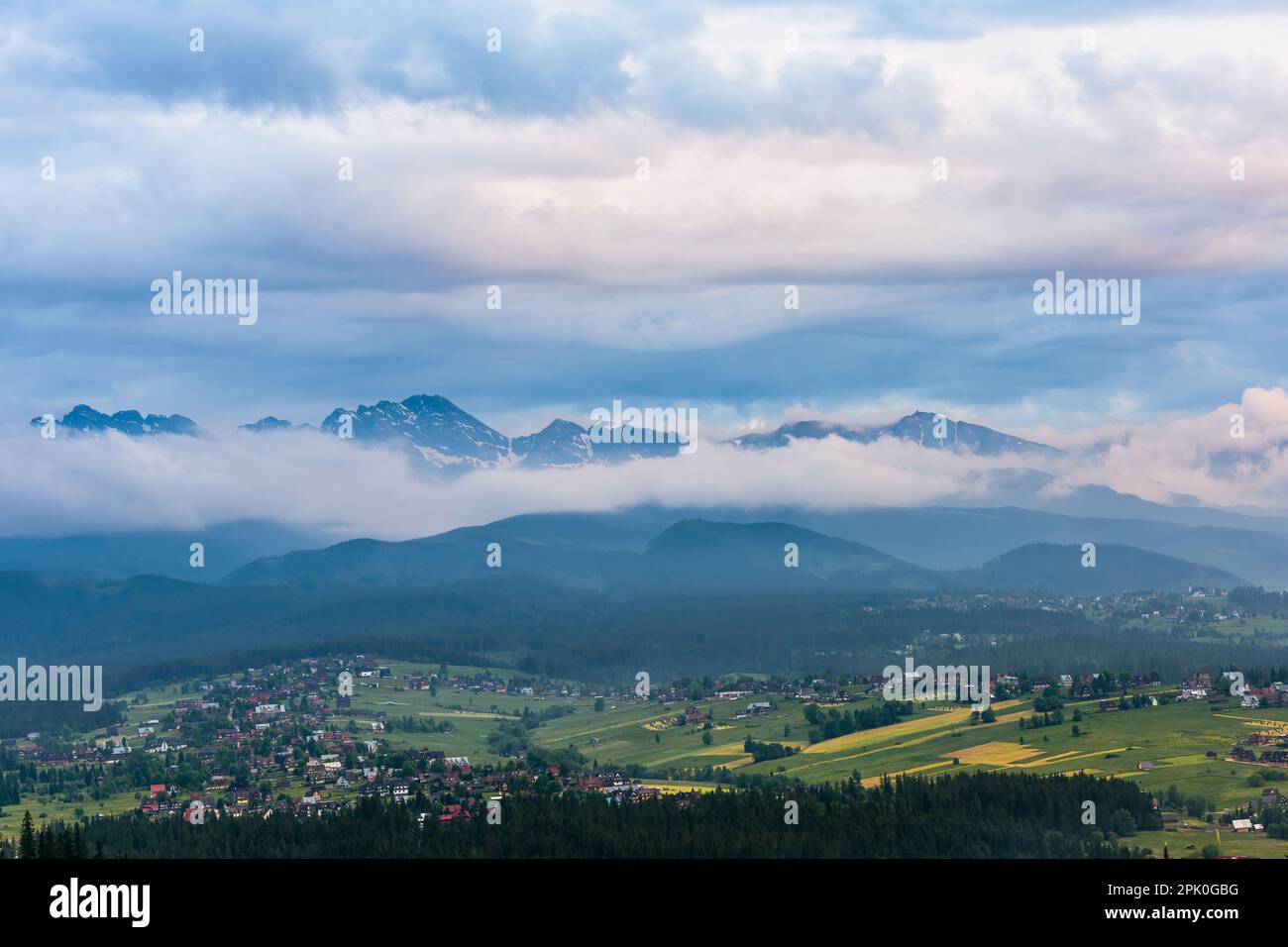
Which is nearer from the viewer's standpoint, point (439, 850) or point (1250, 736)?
point (439, 850)

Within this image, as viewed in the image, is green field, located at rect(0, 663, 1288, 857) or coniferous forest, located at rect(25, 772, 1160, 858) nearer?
coniferous forest, located at rect(25, 772, 1160, 858)

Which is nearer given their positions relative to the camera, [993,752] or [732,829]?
[732,829]

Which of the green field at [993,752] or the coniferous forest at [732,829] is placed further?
the green field at [993,752]

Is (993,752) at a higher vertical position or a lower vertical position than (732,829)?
higher
